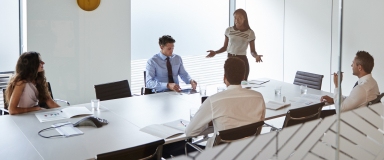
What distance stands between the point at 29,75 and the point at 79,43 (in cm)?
212

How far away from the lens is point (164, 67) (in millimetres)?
5812

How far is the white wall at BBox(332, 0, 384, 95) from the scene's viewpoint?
182 inches

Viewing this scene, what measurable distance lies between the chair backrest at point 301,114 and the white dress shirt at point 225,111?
50 cm

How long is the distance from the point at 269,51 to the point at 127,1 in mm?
2295

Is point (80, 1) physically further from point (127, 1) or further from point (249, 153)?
point (249, 153)

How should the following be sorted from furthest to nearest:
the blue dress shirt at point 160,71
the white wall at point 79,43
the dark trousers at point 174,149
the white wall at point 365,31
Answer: the white wall at point 79,43 < the blue dress shirt at point 160,71 < the white wall at point 365,31 < the dark trousers at point 174,149

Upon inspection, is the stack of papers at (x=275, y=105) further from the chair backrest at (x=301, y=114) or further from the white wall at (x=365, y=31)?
the white wall at (x=365, y=31)

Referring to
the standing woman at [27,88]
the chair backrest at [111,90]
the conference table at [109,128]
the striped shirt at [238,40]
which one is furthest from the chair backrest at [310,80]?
the standing woman at [27,88]

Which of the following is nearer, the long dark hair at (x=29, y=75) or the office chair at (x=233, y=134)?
the office chair at (x=233, y=134)

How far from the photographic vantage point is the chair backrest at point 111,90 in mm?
5027

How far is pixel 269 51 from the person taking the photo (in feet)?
25.0

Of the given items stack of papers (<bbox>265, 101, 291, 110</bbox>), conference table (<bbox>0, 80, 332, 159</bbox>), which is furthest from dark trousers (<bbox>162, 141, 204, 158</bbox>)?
stack of papers (<bbox>265, 101, 291, 110</bbox>)

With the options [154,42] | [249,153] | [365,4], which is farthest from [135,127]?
[154,42]

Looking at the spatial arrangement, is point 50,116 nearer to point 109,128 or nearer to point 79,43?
point 109,128
